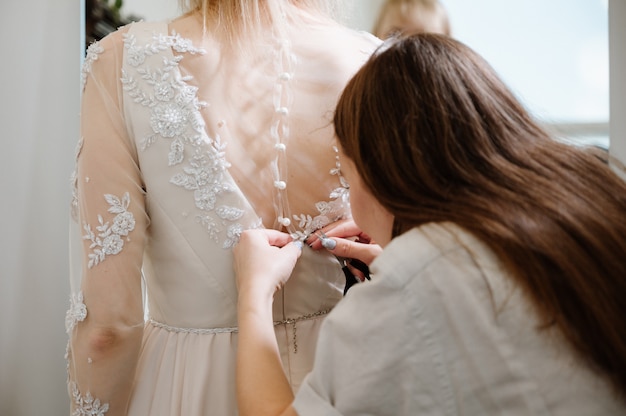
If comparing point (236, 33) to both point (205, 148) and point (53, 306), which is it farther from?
point (53, 306)

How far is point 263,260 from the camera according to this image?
0.91m

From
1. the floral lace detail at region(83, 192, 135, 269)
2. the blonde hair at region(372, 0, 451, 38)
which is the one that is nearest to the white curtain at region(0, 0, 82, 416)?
the floral lace detail at region(83, 192, 135, 269)

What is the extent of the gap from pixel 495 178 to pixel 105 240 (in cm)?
56

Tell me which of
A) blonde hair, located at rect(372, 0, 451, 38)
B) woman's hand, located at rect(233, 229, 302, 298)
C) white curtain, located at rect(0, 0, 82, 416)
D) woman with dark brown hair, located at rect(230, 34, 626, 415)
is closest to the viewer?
woman with dark brown hair, located at rect(230, 34, 626, 415)

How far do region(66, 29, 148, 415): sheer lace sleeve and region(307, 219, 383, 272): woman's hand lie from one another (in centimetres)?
27

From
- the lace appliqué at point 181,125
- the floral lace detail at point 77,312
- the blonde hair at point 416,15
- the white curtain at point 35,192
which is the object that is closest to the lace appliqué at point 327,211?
the lace appliqué at point 181,125

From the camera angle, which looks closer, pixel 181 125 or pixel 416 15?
pixel 181 125

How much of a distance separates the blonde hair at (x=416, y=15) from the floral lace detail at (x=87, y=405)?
71.4 inches

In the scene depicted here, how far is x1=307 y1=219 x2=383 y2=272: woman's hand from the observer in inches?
39.8

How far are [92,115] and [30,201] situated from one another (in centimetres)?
78

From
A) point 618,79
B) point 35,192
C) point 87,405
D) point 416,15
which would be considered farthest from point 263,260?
point 416,15

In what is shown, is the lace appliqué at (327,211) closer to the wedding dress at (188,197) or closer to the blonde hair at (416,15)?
the wedding dress at (188,197)

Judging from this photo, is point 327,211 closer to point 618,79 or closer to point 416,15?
point 618,79

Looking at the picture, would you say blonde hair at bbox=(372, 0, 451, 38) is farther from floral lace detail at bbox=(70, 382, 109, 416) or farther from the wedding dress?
floral lace detail at bbox=(70, 382, 109, 416)
